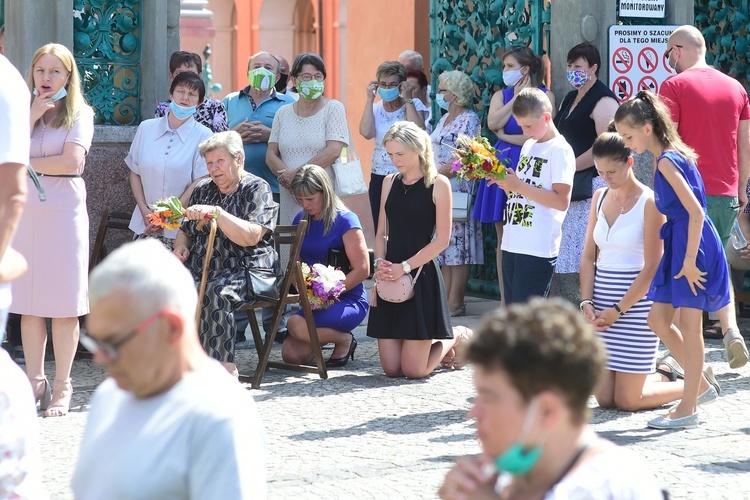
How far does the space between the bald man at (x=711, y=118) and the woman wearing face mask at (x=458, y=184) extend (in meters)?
2.39

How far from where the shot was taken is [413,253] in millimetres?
7934

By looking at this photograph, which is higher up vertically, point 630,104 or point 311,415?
point 630,104

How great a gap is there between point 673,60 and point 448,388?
9.29 feet

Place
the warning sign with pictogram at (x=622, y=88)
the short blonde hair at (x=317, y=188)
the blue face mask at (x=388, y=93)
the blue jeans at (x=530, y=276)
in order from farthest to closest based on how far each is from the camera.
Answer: the blue face mask at (x=388, y=93) → the warning sign with pictogram at (x=622, y=88) → the short blonde hair at (x=317, y=188) → the blue jeans at (x=530, y=276)

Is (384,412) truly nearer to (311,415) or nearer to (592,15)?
(311,415)

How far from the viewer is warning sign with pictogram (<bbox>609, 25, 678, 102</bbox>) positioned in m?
9.89

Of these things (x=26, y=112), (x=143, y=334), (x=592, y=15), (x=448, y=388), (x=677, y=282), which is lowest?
(x=448, y=388)

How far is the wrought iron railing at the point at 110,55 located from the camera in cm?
939

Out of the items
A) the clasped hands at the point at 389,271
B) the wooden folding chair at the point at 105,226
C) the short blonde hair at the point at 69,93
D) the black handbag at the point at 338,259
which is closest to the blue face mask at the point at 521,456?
the short blonde hair at the point at 69,93

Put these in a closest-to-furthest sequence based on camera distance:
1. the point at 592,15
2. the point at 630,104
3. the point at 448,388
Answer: the point at 630,104, the point at 448,388, the point at 592,15

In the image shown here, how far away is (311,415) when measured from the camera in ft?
22.4

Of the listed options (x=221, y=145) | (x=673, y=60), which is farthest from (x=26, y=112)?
(x=673, y=60)

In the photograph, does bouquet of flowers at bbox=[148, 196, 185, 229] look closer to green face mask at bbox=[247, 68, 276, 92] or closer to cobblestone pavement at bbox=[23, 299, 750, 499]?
cobblestone pavement at bbox=[23, 299, 750, 499]

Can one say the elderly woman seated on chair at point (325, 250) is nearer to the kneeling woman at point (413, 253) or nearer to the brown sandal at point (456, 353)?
the kneeling woman at point (413, 253)
